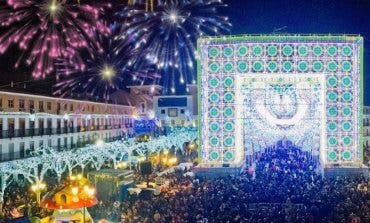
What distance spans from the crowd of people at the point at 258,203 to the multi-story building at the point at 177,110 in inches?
1658

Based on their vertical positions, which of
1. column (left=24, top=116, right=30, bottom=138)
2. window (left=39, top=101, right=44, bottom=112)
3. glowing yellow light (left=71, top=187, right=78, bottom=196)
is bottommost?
glowing yellow light (left=71, top=187, right=78, bottom=196)

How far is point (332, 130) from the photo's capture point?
28422 mm

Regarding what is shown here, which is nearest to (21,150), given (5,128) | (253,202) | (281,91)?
(5,128)

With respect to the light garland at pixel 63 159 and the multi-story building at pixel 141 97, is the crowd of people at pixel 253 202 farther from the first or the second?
the multi-story building at pixel 141 97

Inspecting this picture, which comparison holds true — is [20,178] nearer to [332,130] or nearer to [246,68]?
[246,68]

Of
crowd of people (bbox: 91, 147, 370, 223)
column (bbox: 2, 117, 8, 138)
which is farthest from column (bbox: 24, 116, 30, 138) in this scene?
crowd of people (bbox: 91, 147, 370, 223)

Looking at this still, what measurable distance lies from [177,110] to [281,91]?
125 feet

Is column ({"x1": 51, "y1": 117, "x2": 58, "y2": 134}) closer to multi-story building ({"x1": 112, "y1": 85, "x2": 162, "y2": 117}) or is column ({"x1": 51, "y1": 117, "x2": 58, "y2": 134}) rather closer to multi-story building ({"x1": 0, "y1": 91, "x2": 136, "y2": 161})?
multi-story building ({"x1": 0, "y1": 91, "x2": 136, "y2": 161})

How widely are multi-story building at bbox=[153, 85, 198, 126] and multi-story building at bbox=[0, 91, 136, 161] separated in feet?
48.1

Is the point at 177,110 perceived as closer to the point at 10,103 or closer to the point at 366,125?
the point at 366,125

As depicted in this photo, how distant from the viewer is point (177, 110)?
222 feet

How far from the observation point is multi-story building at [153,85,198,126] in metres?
67.6

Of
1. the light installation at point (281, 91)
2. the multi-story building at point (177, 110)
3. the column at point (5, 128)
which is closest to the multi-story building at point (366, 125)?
the multi-story building at point (177, 110)

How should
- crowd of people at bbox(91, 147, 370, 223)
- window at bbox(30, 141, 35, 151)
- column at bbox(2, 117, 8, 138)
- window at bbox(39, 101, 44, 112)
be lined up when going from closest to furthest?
crowd of people at bbox(91, 147, 370, 223)
column at bbox(2, 117, 8, 138)
window at bbox(30, 141, 35, 151)
window at bbox(39, 101, 44, 112)
